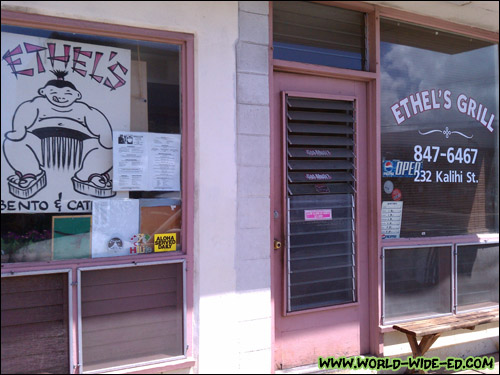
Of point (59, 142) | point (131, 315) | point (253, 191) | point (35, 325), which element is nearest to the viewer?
point (35, 325)

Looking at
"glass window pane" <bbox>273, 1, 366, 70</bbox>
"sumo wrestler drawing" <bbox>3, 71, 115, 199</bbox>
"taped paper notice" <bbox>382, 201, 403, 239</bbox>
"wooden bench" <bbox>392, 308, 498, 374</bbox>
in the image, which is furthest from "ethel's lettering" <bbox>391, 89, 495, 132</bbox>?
"sumo wrestler drawing" <bbox>3, 71, 115, 199</bbox>

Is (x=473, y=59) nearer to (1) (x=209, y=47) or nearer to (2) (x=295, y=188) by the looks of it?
(2) (x=295, y=188)

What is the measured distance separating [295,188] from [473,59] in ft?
7.91

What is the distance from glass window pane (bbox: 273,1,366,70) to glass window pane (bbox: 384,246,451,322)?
67.6 inches

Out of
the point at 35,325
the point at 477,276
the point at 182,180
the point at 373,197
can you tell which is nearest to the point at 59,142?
the point at 182,180

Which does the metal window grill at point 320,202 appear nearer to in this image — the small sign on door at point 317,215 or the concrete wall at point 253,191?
the small sign on door at point 317,215

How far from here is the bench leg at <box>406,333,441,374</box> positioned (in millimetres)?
3857

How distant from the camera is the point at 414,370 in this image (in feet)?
13.1

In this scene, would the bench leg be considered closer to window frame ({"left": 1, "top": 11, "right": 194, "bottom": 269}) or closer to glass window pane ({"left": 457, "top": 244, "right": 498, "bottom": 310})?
glass window pane ({"left": 457, "top": 244, "right": 498, "bottom": 310})

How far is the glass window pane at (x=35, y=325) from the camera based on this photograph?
2.84 meters

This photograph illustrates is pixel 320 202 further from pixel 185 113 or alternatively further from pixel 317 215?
pixel 185 113

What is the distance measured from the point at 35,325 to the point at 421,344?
2.99 meters

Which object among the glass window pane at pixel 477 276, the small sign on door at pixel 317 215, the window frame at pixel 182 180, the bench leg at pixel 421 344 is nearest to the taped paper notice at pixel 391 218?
the small sign on door at pixel 317 215

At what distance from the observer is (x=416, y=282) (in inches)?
165
